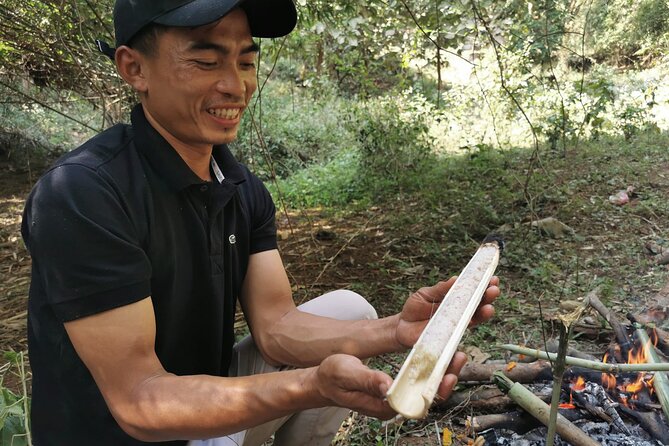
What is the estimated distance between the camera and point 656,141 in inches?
287

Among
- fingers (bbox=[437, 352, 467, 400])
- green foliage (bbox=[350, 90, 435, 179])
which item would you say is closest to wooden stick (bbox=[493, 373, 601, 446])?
fingers (bbox=[437, 352, 467, 400])

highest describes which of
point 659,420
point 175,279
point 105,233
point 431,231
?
point 105,233

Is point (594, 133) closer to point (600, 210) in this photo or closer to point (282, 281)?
point (600, 210)

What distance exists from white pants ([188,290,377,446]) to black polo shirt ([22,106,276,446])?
259mm

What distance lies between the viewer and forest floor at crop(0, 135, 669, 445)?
3061 millimetres

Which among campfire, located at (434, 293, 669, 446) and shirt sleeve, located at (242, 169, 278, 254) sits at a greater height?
shirt sleeve, located at (242, 169, 278, 254)

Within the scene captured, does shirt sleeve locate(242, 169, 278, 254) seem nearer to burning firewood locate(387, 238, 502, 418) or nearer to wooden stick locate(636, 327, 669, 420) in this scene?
burning firewood locate(387, 238, 502, 418)

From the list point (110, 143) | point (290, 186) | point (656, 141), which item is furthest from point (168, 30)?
point (656, 141)

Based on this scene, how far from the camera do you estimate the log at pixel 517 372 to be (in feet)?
7.68

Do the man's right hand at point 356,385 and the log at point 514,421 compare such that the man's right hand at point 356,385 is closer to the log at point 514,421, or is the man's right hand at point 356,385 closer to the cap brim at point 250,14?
the cap brim at point 250,14

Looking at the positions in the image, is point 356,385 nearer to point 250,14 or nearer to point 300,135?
point 250,14

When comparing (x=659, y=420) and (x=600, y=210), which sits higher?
(x=600, y=210)

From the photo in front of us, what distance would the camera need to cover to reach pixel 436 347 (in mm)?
1203

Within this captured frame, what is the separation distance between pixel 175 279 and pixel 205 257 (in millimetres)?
126
